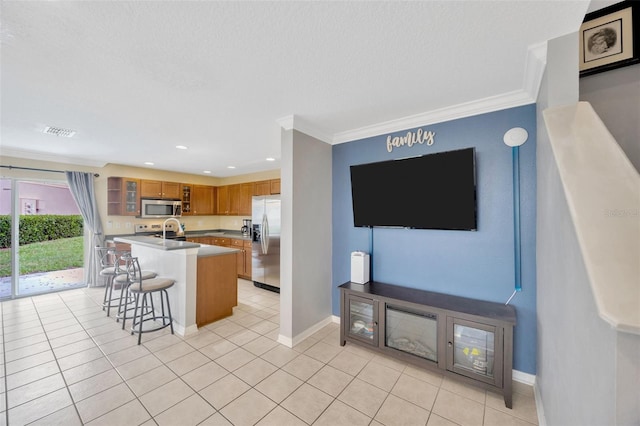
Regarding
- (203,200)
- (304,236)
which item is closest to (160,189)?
(203,200)

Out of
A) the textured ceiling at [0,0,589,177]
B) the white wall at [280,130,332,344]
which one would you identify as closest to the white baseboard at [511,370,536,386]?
the white wall at [280,130,332,344]

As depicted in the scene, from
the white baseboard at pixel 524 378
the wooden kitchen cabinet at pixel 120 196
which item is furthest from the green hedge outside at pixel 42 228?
the white baseboard at pixel 524 378

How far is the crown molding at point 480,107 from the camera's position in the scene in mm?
1653

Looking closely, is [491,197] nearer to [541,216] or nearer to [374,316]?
[541,216]

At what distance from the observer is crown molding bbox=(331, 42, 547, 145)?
1.65 metres

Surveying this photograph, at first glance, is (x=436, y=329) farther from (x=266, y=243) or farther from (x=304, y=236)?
(x=266, y=243)

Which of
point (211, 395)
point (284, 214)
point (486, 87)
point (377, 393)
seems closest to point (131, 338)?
point (211, 395)

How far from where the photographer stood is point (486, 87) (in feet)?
6.73

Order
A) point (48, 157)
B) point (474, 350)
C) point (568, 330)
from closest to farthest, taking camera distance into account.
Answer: point (568, 330) < point (474, 350) < point (48, 157)

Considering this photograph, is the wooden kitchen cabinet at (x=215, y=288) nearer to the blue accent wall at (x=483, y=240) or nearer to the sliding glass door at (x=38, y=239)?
the blue accent wall at (x=483, y=240)

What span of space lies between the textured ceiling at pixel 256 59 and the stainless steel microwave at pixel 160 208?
8.10 feet

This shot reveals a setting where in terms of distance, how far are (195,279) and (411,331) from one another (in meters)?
2.56

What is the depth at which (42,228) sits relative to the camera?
14.6 ft

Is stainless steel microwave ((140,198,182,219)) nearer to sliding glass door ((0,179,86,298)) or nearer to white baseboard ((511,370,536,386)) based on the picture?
sliding glass door ((0,179,86,298))
